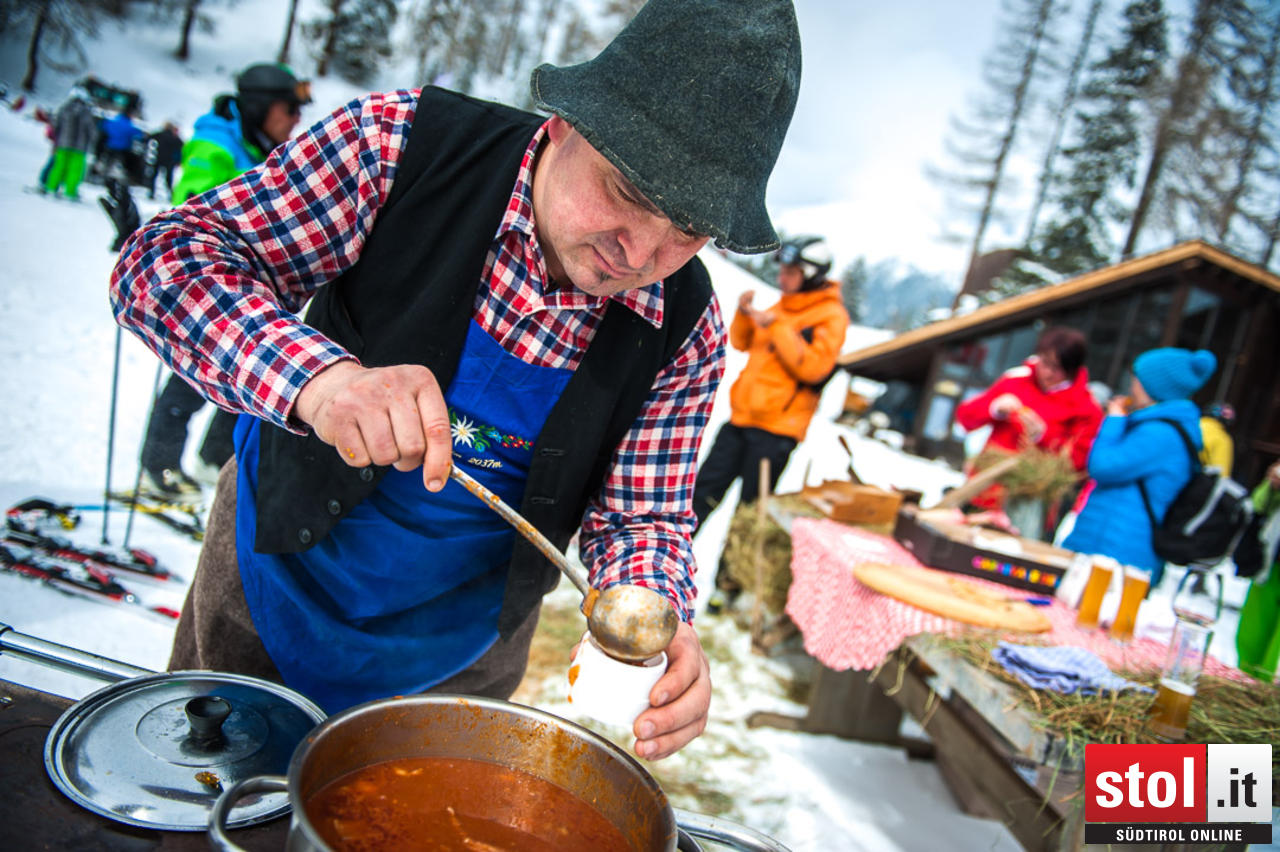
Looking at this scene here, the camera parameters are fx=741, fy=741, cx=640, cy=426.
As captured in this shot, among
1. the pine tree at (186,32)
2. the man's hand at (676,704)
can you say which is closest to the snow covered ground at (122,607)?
the man's hand at (676,704)

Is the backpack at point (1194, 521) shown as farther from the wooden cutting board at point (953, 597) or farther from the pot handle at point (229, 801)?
the pot handle at point (229, 801)

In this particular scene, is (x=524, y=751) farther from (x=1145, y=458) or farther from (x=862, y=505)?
(x=1145, y=458)

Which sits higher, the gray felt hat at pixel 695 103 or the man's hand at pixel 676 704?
the gray felt hat at pixel 695 103

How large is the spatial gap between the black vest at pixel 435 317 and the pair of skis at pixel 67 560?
2.38 meters

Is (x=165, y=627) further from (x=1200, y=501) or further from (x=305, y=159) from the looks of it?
(x=1200, y=501)

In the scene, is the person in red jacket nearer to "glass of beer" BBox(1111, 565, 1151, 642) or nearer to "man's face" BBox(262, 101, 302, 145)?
"glass of beer" BBox(1111, 565, 1151, 642)

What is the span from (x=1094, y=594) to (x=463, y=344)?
264 centimetres

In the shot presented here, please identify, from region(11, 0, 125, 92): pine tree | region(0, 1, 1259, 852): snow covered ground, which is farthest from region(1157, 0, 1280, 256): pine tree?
region(11, 0, 125, 92): pine tree

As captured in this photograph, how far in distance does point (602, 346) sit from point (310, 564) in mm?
678

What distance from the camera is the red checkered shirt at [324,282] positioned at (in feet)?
3.54

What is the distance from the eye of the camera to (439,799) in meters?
0.91

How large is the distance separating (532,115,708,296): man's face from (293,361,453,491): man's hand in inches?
12.4

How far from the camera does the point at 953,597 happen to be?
2.64 m

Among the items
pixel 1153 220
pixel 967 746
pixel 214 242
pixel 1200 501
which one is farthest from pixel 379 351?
pixel 1153 220
